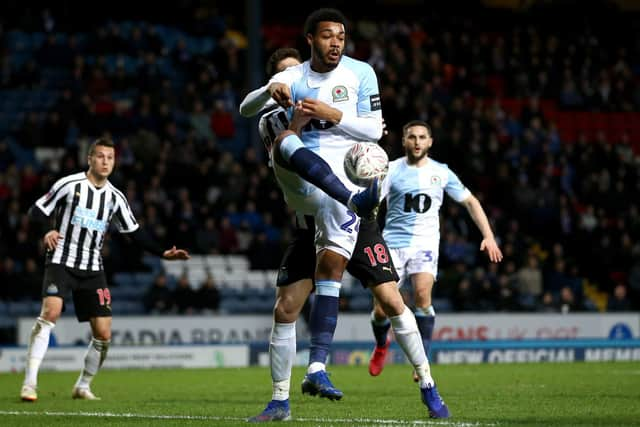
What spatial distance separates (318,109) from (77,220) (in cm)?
444

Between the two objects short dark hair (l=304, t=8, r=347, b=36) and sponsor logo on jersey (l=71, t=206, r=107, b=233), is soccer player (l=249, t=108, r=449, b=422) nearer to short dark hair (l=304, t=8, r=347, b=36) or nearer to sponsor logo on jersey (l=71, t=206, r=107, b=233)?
short dark hair (l=304, t=8, r=347, b=36)

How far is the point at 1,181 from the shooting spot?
20.6 meters

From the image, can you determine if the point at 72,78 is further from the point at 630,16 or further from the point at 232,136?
the point at 630,16

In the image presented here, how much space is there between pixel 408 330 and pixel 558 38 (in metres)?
26.4

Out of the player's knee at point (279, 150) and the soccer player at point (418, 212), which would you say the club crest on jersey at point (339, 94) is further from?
the soccer player at point (418, 212)

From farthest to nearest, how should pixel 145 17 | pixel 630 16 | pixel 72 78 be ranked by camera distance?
pixel 630 16
pixel 145 17
pixel 72 78

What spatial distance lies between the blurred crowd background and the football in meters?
12.7

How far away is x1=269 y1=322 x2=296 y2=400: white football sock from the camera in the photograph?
7.13m

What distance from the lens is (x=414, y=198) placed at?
469 inches

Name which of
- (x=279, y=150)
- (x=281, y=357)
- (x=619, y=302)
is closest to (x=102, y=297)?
(x=281, y=357)

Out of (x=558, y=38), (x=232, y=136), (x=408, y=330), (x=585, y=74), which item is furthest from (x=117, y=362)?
(x=558, y=38)

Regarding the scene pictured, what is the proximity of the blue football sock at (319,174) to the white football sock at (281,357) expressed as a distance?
103cm

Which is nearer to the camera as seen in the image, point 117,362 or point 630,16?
point 117,362

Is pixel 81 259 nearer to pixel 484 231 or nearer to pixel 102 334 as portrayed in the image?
pixel 102 334
